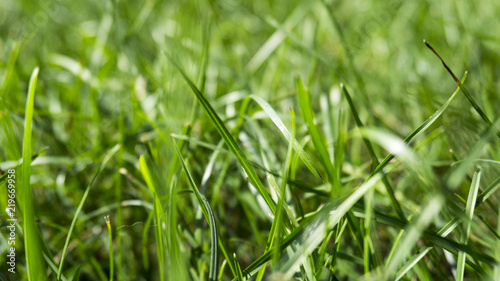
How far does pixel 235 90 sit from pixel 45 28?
84 cm

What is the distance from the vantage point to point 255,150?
0.65m

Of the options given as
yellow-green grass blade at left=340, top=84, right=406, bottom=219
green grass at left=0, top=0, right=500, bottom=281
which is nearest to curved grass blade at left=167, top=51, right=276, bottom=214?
green grass at left=0, top=0, right=500, bottom=281

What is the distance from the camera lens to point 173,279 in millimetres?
400

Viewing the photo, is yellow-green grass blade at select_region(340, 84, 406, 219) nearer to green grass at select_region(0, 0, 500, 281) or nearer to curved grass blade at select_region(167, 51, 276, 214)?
green grass at select_region(0, 0, 500, 281)

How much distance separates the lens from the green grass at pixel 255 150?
1.47 ft

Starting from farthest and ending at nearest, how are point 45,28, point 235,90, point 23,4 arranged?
point 23,4, point 45,28, point 235,90

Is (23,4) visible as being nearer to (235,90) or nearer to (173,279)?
(235,90)

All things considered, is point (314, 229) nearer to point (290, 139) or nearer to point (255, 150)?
point (290, 139)

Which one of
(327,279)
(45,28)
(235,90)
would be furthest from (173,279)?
(45,28)

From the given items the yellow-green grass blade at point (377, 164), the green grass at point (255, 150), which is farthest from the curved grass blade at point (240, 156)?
the yellow-green grass blade at point (377, 164)

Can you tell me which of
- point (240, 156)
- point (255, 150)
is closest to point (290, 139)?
point (240, 156)

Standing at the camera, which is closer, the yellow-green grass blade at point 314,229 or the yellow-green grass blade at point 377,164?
the yellow-green grass blade at point 314,229

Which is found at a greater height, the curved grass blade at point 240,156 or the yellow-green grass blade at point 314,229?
the curved grass blade at point 240,156

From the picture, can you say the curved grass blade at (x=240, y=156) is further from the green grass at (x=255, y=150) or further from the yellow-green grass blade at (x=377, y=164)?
the yellow-green grass blade at (x=377, y=164)
